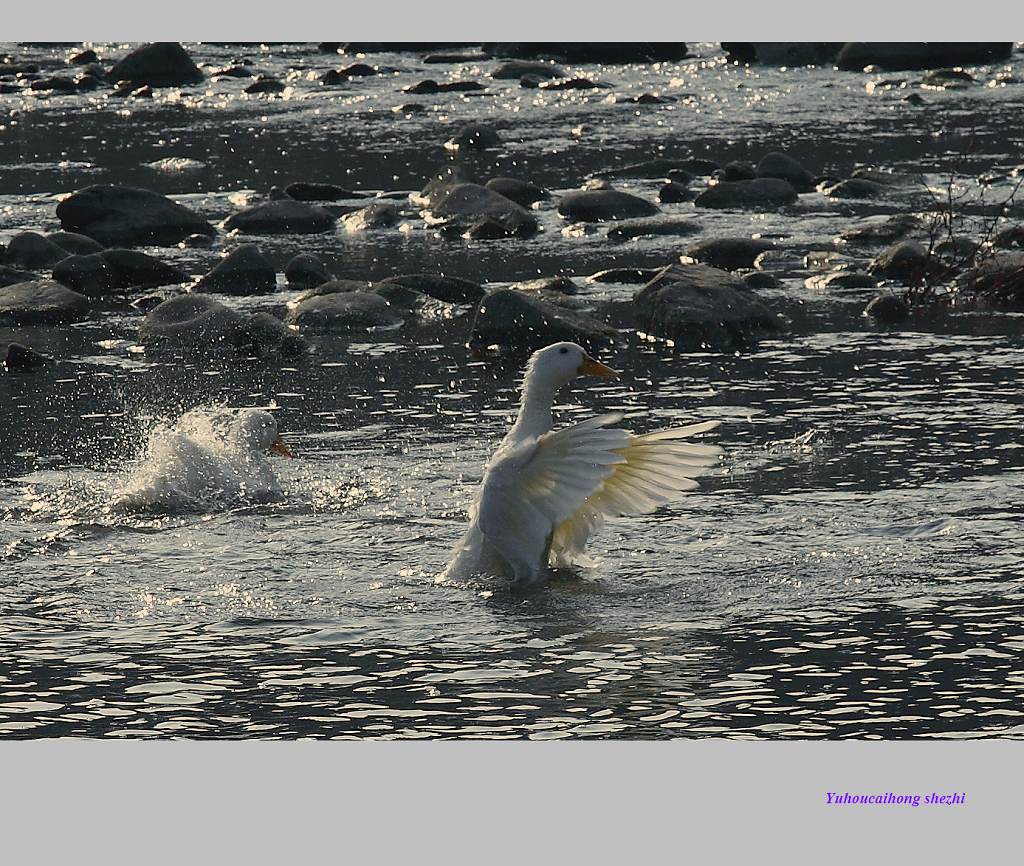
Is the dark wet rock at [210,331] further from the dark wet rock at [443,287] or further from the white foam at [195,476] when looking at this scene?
the white foam at [195,476]

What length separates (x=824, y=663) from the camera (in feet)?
29.1

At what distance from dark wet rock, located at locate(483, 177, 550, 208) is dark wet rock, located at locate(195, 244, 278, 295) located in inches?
207

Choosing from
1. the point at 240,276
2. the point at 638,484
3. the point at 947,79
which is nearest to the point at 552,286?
the point at 240,276

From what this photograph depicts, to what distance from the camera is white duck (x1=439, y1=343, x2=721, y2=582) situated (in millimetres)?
9867

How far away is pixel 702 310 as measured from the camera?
16.2 meters

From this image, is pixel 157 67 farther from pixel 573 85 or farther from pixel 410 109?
pixel 573 85

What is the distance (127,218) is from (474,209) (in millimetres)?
3947

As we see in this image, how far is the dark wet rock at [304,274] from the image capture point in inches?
736

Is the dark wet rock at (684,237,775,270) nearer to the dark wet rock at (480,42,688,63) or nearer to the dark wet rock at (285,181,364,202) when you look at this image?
the dark wet rock at (285,181,364,202)

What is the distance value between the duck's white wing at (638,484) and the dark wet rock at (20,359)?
21.9ft

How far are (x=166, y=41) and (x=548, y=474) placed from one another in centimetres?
3119

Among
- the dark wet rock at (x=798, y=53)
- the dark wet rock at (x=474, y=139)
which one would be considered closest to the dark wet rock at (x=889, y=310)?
the dark wet rock at (x=474, y=139)

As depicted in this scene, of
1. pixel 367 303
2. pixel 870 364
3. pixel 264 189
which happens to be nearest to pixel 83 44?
pixel 264 189

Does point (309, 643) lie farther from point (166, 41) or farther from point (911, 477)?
point (166, 41)
